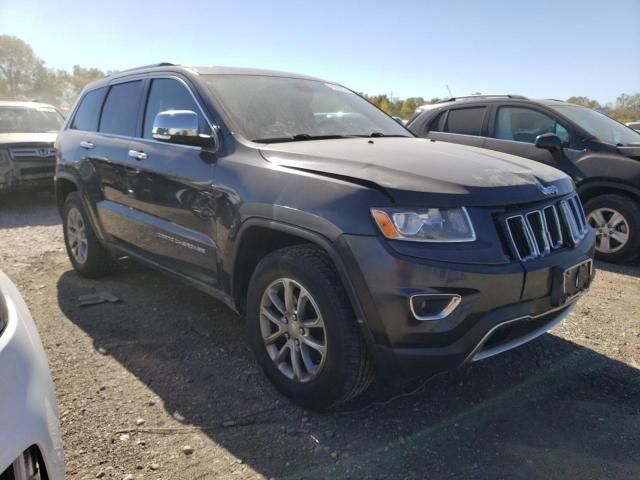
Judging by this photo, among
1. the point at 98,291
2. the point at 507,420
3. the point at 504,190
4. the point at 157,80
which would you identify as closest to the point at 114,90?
the point at 157,80

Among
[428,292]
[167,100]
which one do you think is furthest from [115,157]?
[428,292]

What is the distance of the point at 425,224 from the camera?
2262mm

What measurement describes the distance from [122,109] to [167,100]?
2.58ft

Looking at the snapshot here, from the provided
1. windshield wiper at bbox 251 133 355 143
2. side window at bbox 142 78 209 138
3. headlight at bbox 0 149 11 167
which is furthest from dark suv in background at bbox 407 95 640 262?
headlight at bbox 0 149 11 167

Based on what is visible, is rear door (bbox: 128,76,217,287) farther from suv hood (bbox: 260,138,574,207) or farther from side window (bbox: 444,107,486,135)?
side window (bbox: 444,107,486,135)

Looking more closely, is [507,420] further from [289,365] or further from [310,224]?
[310,224]

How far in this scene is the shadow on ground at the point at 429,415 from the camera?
7.66 ft

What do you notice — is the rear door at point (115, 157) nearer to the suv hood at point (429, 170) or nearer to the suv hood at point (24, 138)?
the suv hood at point (429, 170)

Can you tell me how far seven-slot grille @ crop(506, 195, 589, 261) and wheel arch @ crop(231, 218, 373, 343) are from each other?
30.2 inches

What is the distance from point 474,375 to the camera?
312 cm

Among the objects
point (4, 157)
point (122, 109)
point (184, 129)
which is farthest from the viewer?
point (4, 157)

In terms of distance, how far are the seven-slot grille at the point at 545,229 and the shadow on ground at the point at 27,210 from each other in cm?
701

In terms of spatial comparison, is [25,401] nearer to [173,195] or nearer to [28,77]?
[173,195]

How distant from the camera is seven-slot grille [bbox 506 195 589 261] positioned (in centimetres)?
241
